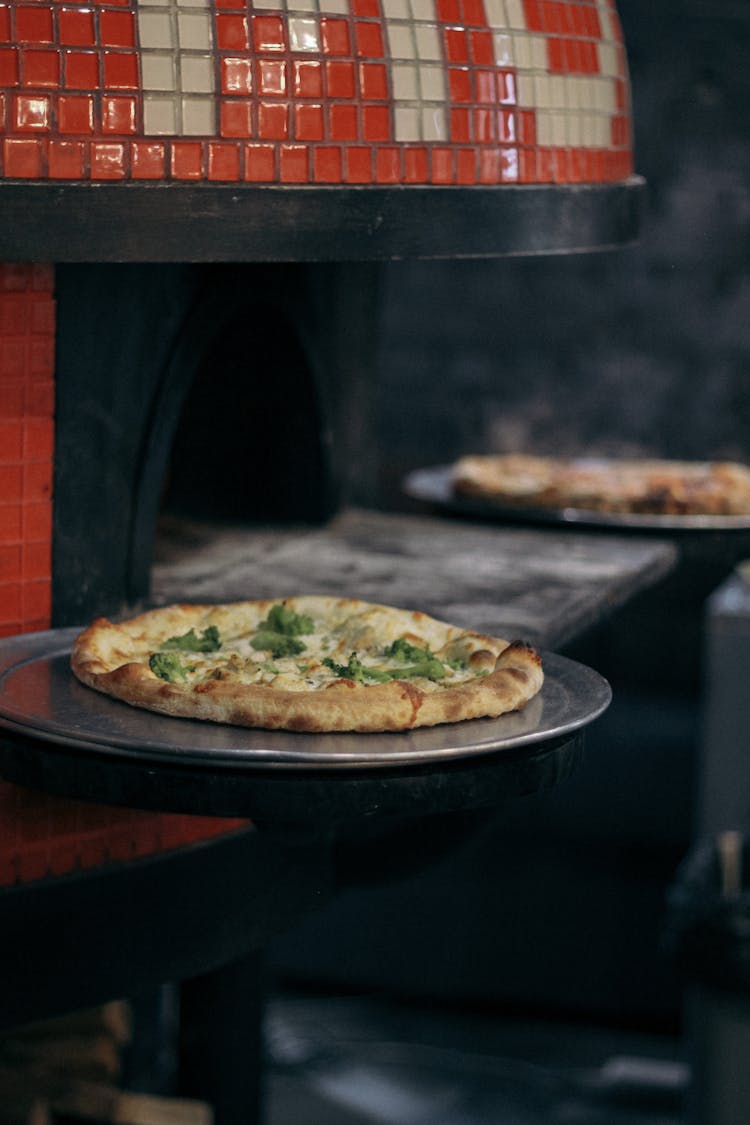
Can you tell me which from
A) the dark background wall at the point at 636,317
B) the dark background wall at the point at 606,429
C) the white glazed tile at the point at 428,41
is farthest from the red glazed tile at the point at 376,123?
the dark background wall at the point at 636,317

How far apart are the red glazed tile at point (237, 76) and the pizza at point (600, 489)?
1796 millimetres

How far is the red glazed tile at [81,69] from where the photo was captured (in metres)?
2.38

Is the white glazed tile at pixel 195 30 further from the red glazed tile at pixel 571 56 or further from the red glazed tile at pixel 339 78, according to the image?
the red glazed tile at pixel 571 56

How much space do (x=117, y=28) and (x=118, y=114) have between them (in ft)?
0.37

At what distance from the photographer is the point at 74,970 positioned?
2.81 m

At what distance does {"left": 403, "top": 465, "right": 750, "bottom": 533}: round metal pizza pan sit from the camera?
3.97m

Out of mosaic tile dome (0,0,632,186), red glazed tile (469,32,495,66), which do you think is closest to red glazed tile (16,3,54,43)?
mosaic tile dome (0,0,632,186)

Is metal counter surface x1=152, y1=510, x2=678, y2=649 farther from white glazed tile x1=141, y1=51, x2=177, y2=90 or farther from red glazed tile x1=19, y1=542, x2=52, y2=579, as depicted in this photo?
white glazed tile x1=141, y1=51, x2=177, y2=90

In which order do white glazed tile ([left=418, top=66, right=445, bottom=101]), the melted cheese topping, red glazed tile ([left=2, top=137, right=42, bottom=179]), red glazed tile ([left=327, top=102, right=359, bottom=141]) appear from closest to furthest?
red glazed tile ([left=2, top=137, right=42, bottom=179])
the melted cheese topping
red glazed tile ([left=327, top=102, right=359, bottom=141])
white glazed tile ([left=418, top=66, right=445, bottom=101])

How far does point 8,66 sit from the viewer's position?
7.74 ft

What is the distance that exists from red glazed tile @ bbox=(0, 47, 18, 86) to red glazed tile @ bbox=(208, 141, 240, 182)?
276 millimetres

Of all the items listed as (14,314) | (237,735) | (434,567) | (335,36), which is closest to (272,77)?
(335,36)

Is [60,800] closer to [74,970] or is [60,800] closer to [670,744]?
[74,970]

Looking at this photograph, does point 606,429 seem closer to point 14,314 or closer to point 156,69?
point 14,314
